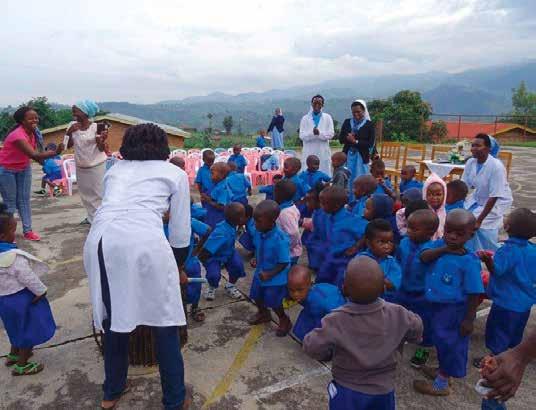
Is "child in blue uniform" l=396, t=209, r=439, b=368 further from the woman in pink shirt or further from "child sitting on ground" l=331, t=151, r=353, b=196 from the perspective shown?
the woman in pink shirt

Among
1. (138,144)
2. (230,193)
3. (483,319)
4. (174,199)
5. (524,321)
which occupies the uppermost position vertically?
(138,144)

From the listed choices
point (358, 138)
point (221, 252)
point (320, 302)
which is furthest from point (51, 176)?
point (320, 302)

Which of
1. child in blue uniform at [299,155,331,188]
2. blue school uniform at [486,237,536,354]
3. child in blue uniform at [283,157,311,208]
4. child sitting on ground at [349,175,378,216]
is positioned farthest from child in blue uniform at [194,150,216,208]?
blue school uniform at [486,237,536,354]

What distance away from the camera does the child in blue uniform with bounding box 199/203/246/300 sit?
378 centimetres

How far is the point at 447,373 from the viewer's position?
2.73 m

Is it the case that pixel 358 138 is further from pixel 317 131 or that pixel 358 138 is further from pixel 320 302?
pixel 320 302

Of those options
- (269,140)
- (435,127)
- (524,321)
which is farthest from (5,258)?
(435,127)

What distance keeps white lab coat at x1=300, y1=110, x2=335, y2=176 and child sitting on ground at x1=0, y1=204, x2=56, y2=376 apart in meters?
5.25

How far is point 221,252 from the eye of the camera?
12.7 ft

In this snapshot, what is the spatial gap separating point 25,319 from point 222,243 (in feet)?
5.31

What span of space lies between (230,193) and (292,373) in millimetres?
2826

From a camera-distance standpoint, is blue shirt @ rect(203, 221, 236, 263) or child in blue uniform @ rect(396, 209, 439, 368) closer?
child in blue uniform @ rect(396, 209, 439, 368)

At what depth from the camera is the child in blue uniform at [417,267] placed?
2930 millimetres

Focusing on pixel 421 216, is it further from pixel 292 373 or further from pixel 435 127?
pixel 435 127
